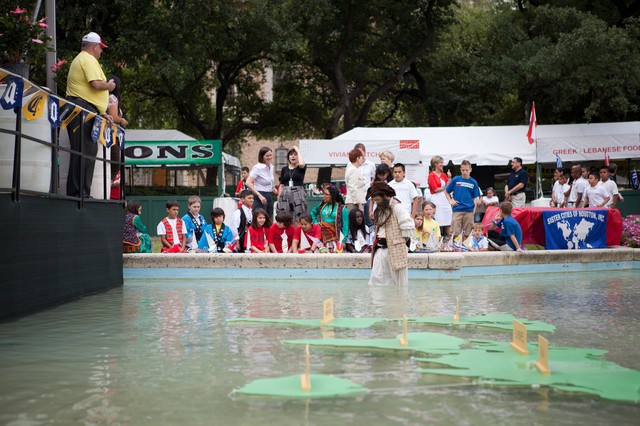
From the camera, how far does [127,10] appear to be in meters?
29.0

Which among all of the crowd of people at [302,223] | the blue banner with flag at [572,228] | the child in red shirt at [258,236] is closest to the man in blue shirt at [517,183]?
the blue banner with flag at [572,228]

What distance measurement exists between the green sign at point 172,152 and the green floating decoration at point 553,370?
21071 mm

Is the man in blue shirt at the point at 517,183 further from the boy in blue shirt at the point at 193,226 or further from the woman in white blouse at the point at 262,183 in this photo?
Result: the boy in blue shirt at the point at 193,226

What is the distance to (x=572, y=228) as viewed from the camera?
17.5 m

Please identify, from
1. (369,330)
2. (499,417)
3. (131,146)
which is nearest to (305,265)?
(369,330)

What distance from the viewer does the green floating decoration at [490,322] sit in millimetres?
8508

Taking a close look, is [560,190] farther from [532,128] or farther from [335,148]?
[335,148]

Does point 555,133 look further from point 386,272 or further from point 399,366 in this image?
point 399,366

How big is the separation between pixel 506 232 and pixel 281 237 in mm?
3884

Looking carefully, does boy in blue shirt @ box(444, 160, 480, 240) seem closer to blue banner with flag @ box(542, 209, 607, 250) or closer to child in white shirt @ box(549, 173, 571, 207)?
blue banner with flag @ box(542, 209, 607, 250)

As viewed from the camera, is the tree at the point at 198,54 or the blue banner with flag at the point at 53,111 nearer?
the blue banner with flag at the point at 53,111

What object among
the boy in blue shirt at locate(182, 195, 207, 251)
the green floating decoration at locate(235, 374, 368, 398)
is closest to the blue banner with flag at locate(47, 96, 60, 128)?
the green floating decoration at locate(235, 374, 368, 398)

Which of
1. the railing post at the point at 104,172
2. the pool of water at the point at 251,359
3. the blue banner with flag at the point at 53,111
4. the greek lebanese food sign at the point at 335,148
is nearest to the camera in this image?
the pool of water at the point at 251,359

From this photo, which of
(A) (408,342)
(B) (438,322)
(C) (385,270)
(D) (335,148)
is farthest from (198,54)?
(A) (408,342)
